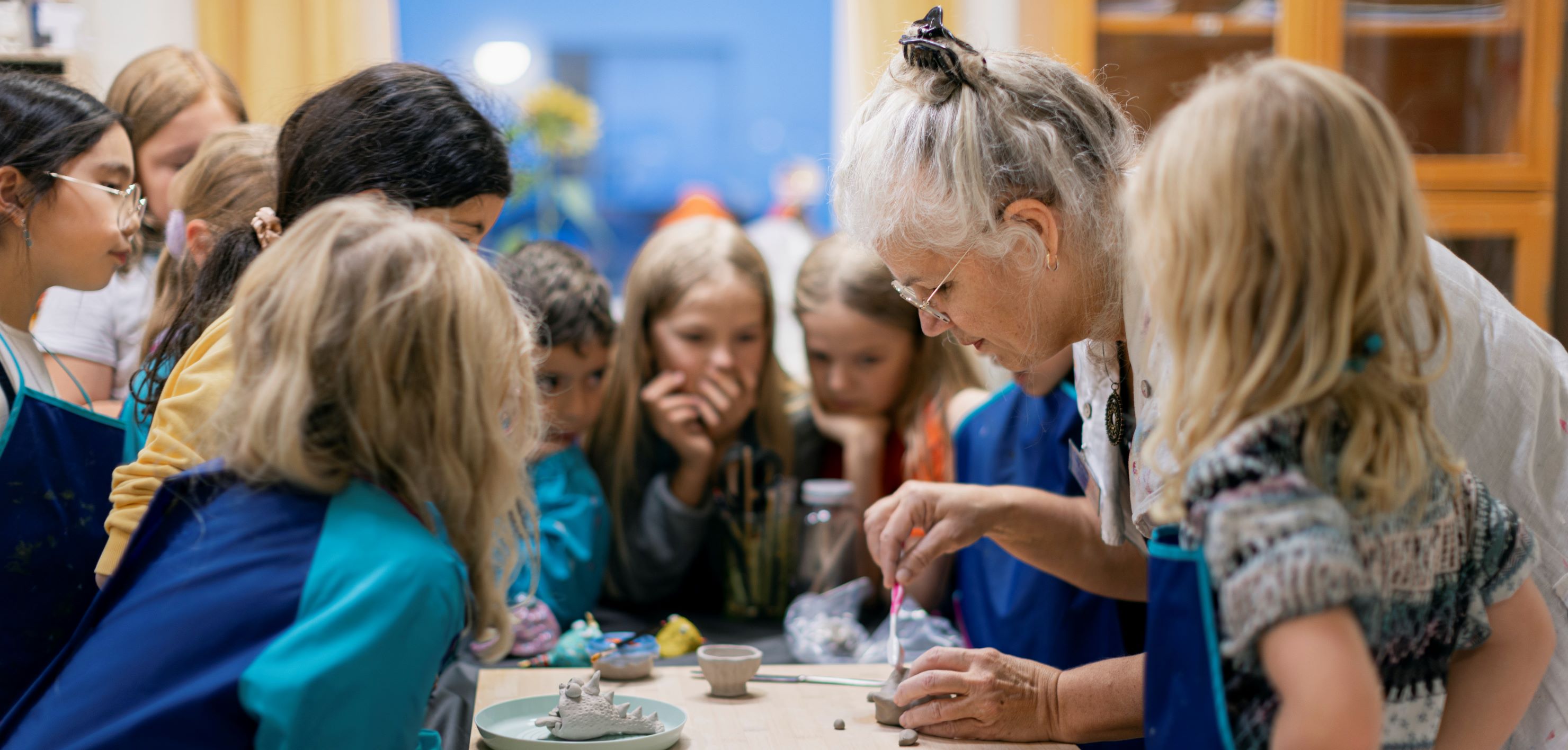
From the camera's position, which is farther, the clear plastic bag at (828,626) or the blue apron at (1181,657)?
the clear plastic bag at (828,626)

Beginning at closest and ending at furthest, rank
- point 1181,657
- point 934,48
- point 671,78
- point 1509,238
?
1. point 1181,657
2. point 934,48
3. point 1509,238
4. point 671,78

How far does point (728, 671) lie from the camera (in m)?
1.34

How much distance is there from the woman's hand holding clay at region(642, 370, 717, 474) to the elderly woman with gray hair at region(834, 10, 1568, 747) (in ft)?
3.00

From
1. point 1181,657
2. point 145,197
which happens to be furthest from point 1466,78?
point 145,197

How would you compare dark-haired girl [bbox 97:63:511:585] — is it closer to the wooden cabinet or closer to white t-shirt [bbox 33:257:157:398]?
white t-shirt [bbox 33:257:157:398]

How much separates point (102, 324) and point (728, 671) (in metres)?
1.33

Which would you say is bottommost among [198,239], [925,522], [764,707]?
[764,707]

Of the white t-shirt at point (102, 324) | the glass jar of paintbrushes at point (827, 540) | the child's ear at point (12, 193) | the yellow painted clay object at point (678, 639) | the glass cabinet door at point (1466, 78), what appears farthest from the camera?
the glass cabinet door at point (1466, 78)

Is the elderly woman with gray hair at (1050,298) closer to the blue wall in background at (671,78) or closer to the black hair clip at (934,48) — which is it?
the black hair clip at (934,48)

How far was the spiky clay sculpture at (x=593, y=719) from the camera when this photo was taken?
1174 mm

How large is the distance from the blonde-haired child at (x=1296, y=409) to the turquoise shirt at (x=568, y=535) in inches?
51.0

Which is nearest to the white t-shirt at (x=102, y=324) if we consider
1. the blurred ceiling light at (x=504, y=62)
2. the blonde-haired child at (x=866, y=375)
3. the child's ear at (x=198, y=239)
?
the child's ear at (x=198, y=239)

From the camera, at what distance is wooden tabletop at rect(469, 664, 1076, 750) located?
120 centimetres

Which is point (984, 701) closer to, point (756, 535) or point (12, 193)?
point (756, 535)
